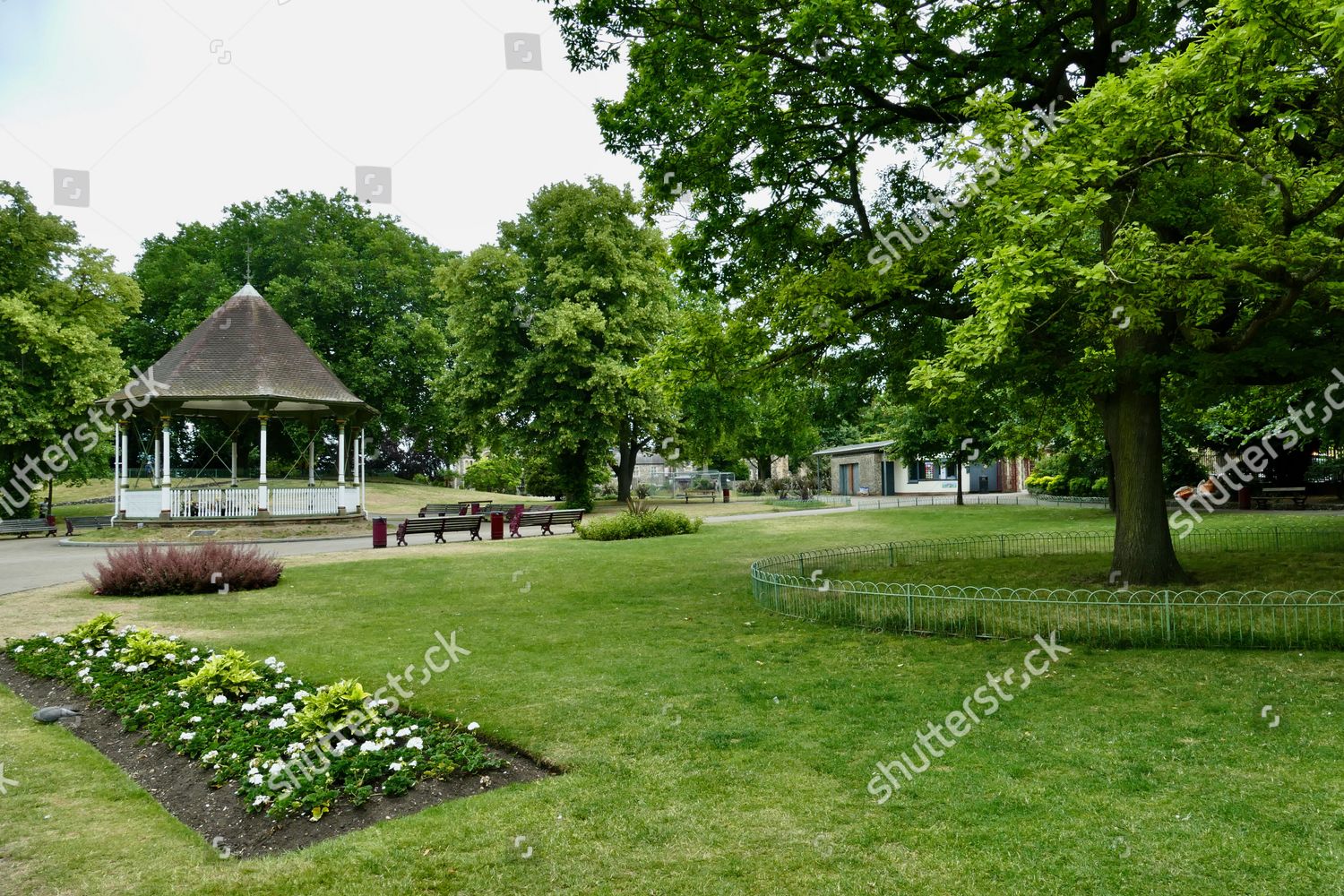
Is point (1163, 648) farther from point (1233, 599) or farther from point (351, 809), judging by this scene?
point (351, 809)

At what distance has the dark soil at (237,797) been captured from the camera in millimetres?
4891

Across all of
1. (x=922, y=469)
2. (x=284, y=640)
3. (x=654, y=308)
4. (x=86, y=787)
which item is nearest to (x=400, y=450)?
(x=654, y=308)

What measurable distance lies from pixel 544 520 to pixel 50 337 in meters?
22.1

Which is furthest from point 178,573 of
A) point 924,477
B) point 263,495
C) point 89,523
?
point 924,477

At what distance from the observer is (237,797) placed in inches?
212

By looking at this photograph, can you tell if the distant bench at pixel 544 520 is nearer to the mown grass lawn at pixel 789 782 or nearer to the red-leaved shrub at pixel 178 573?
the red-leaved shrub at pixel 178 573

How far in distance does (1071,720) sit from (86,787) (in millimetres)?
7295

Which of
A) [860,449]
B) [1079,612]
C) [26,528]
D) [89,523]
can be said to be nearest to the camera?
[1079,612]

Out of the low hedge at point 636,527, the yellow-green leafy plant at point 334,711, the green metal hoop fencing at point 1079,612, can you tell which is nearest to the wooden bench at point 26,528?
the low hedge at point 636,527

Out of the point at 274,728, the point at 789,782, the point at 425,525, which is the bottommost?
the point at 789,782

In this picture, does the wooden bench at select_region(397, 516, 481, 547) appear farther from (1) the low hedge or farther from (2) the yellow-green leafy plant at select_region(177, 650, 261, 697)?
(2) the yellow-green leafy plant at select_region(177, 650, 261, 697)

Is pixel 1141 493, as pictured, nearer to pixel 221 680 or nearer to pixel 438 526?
pixel 221 680

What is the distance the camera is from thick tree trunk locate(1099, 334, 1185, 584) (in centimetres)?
1247

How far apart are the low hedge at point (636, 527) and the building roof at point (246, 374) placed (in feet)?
37.5
